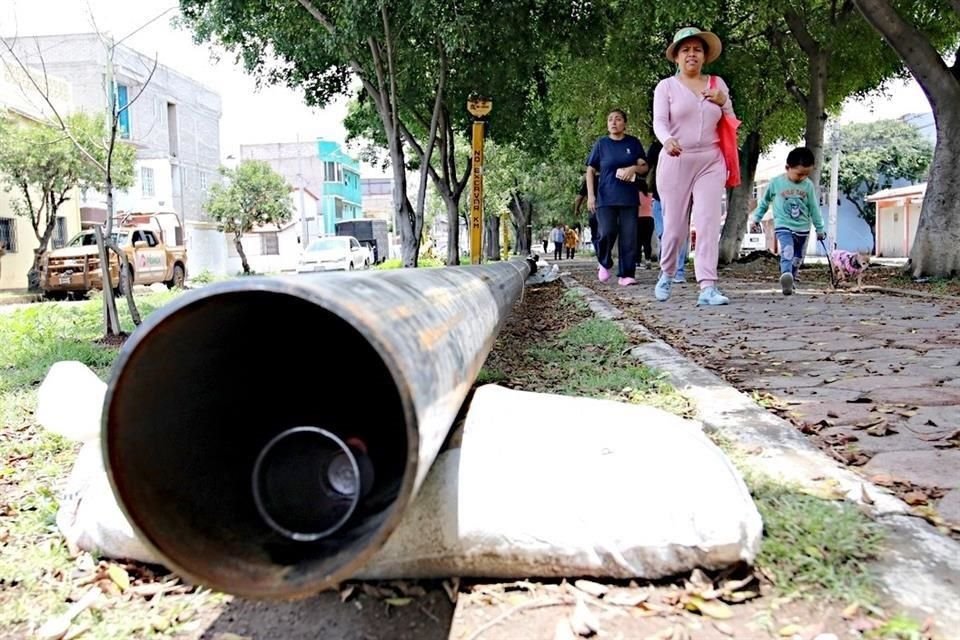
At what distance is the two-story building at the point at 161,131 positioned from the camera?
108 feet

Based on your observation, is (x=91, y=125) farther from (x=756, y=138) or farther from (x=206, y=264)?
(x=756, y=138)

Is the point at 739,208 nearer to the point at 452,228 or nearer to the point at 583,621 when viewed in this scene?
the point at 452,228

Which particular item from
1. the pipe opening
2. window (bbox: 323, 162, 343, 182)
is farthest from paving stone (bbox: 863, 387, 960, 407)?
window (bbox: 323, 162, 343, 182)

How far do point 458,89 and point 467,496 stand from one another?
15.4 metres

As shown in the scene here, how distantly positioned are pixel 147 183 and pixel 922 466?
40.1 meters

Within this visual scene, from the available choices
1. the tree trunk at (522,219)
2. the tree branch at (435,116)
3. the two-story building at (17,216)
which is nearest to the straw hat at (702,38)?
the tree branch at (435,116)

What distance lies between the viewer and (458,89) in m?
16.5

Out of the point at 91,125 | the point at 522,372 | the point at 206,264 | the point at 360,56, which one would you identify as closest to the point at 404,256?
the point at 360,56

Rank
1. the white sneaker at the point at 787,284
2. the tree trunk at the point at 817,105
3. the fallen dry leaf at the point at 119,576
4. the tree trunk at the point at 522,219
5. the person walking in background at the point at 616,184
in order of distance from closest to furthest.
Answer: the fallen dry leaf at the point at 119,576 → the white sneaker at the point at 787,284 → the person walking in background at the point at 616,184 → the tree trunk at the point at 817,105 → the tree trunk at the point at 522,219

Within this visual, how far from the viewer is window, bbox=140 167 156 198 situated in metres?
37.5

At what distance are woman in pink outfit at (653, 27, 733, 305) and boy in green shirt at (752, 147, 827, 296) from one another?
215 centimetres

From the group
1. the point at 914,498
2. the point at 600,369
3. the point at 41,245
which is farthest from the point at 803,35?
the point at 41,245

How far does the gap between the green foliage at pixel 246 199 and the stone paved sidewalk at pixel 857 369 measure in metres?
31.5

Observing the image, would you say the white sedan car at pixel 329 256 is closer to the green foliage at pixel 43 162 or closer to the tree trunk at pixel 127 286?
the green foliage at pixel 43 162
